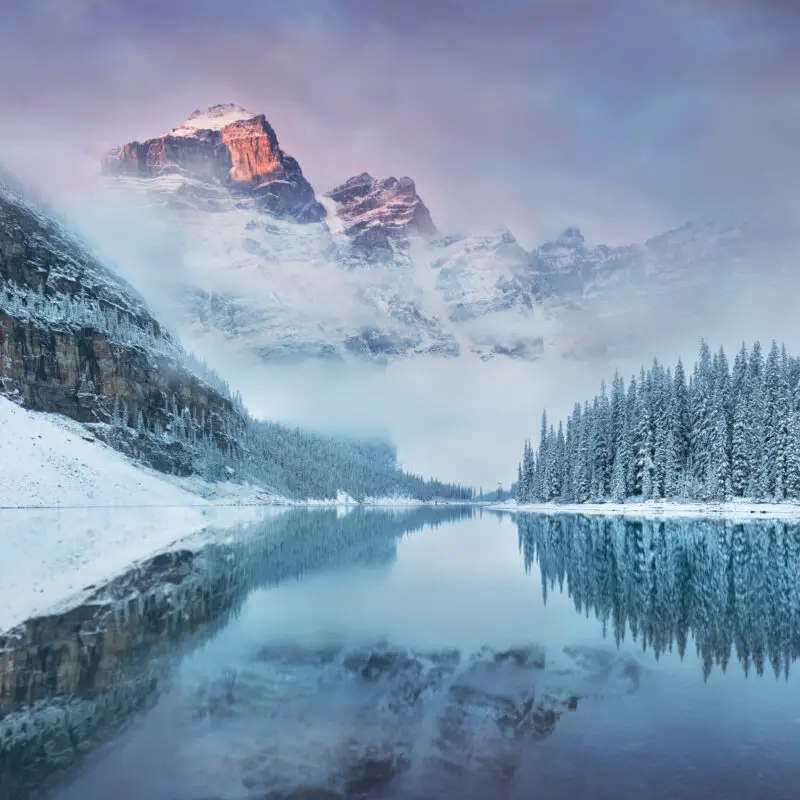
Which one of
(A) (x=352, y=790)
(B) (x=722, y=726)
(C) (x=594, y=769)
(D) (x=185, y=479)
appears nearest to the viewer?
(A) (x=352, y=790)

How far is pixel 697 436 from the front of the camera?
94.4 meters

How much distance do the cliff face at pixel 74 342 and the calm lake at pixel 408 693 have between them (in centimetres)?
11981

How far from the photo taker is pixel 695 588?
25703mm

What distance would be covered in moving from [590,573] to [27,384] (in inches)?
4990

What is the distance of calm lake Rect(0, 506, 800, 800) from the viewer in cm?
941

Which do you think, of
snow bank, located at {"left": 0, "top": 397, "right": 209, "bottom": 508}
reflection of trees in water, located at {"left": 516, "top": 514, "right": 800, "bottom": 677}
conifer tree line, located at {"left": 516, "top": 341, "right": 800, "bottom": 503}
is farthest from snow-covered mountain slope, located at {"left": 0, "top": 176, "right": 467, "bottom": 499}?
reflection of trees in water, located at {"left": 516, "top": 514, "right": 800, "bottom": 677}

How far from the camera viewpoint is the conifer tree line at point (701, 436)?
81312 mm

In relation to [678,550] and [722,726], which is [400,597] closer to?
[722,726]

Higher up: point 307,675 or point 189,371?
point 189,371

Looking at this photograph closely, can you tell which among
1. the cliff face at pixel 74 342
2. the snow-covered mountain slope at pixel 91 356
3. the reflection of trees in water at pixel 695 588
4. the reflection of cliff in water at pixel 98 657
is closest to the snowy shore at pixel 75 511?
the reflection of cliff in water at pixel 98 657

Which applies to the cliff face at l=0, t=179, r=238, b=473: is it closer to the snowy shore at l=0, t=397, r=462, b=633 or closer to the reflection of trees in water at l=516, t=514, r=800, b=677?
the snowy shore at l=0, t=397, r=462, b=633

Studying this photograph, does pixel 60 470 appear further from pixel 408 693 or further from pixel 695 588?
pixel 408 693

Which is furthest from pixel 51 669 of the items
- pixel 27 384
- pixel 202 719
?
pixel 27 384

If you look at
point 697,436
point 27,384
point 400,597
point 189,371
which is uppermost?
point 189,371
